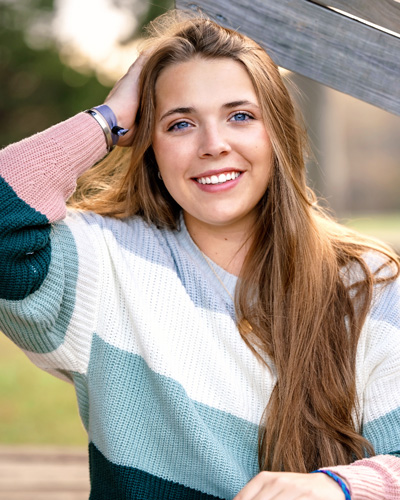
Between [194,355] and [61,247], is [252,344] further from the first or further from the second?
[61,247]

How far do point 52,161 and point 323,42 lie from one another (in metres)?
0.71

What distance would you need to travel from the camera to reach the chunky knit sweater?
71.6 inches

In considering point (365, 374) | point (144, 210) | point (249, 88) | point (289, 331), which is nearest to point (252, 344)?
point (289, 331)

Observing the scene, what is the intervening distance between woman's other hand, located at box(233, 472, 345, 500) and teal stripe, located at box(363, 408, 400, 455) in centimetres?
24

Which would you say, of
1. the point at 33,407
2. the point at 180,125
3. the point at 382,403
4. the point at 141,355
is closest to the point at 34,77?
the point at 33,407

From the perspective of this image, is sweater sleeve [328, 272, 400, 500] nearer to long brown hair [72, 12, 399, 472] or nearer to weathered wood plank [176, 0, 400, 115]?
long brown hair [72, 12, 399, 472]

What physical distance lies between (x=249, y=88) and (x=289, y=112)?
151 mm

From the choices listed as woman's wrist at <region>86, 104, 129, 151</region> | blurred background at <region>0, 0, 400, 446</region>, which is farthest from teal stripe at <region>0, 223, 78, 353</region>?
blurred background at <region>0, 0, 400, 446</region>

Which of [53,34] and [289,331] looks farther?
[53,34]

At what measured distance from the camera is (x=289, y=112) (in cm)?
206

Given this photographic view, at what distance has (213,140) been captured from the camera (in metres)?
1.91

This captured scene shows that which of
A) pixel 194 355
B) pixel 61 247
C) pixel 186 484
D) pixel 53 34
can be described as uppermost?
pixel 53 34

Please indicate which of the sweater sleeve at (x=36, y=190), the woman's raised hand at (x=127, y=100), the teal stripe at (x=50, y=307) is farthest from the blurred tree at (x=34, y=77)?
the teal stripe at (x=50, y=307)

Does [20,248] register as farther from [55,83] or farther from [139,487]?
[55,83]
